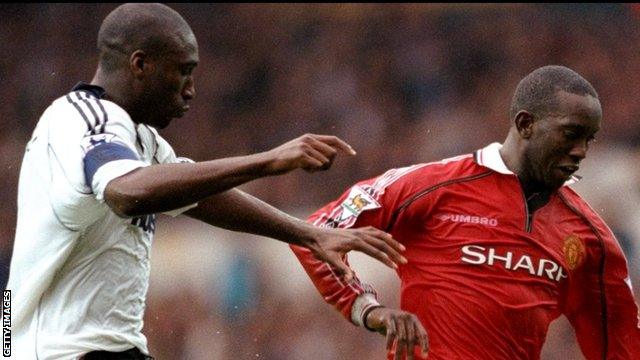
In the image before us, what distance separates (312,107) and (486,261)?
27.1ft

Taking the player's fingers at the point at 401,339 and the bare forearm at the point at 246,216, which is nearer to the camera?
the bare forearm at the point at 246,216

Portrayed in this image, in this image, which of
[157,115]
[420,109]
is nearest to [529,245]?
[157,115]

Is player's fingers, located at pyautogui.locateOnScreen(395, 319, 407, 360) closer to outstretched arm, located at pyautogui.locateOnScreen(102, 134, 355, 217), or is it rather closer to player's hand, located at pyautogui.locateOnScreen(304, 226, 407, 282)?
player's hand, located at pyautogui.locateOnScreen(304, 226, 407, 282)

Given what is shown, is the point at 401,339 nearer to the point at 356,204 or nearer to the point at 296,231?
the point at 296,231

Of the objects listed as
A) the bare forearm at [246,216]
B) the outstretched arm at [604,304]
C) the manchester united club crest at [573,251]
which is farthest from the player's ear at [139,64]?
the outstretched arm at [604,304]

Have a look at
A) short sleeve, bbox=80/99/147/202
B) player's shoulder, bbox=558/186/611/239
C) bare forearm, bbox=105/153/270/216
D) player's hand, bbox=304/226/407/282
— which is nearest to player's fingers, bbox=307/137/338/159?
bare forearm, bbox=105/153/270/216

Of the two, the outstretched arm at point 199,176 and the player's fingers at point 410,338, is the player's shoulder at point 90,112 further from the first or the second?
the player's fingers at point 410,338

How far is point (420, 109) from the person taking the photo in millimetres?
13297

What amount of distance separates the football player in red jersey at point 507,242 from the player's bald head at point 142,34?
118 centimetres

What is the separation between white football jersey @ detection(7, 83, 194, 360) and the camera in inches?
162

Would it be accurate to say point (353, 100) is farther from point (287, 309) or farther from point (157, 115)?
point (157, 115)

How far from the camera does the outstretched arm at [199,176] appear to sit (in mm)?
3852

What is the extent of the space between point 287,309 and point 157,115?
21.9 ft

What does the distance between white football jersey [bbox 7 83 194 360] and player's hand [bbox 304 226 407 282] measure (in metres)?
0.67
